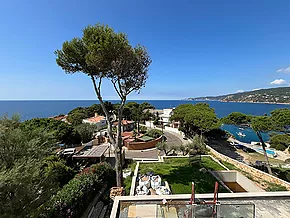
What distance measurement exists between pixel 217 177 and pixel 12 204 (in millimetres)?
11782

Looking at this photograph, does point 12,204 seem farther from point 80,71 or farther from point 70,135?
point 70,135

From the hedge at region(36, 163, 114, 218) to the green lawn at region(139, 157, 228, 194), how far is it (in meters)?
2.95

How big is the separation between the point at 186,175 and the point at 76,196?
23.5ft

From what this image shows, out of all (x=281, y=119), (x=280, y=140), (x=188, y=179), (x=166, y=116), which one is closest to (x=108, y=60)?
(x=188, y=179)

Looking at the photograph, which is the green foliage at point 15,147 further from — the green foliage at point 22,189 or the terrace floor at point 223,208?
the terrace floor at point 223,208

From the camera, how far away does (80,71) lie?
8.54m

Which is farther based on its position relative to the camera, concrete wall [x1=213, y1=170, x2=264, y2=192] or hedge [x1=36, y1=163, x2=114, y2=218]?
concrete wall [x1=213, y1=170, x2=264, y2=192]

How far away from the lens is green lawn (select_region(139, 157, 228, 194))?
9.23m

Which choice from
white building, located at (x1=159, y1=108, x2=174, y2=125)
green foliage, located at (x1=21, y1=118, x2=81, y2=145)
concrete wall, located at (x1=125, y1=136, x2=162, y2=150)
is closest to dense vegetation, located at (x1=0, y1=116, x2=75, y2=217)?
green foliage, located at (x1=21, y1=118, x2=81, y2=145)

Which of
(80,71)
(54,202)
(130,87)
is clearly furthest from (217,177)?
(80,71)

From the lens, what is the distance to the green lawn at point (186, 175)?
363 inches

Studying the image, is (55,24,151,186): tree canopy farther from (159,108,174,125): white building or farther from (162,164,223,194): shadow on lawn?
(159,108,174,125): white building

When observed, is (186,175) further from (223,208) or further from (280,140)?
(280,140)

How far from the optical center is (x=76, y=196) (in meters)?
7.21
